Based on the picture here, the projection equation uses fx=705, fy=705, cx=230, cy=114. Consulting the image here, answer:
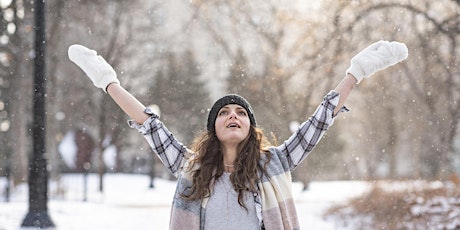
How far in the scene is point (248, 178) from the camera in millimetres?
2348

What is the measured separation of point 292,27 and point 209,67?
8.71 feet

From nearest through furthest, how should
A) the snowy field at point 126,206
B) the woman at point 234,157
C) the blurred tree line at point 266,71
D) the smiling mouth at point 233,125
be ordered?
the woman at point 234,157 → the smiling mouth at point 233,125 → the snowy field at point 126,206 → the blurred tree line at point 266,71

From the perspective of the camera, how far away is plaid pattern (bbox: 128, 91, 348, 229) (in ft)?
7.63

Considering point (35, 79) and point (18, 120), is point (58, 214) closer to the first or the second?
point (35, 79)

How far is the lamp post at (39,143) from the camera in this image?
7.52 meters

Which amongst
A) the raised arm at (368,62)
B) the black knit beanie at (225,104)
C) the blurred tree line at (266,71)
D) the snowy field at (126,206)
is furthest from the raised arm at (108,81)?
the blurred tree line at (266,71)

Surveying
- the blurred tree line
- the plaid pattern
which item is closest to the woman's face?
the plaid pattern

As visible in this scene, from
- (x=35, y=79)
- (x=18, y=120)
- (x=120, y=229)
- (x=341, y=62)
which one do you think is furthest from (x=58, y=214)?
(x=18, y=120)

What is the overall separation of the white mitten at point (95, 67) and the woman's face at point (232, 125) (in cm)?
42

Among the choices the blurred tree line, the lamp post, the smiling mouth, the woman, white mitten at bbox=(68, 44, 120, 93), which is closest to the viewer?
the woman

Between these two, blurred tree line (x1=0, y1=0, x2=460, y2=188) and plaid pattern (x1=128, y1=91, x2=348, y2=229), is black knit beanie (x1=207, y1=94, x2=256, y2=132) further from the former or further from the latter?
blurred tree line (x1=0, y1=0, x2=460, y2=188)

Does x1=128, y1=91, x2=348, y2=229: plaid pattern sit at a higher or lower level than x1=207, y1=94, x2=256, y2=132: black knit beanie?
lower

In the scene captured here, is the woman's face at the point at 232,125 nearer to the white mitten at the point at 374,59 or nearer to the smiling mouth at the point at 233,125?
the smiling mouth at the point at 233,125

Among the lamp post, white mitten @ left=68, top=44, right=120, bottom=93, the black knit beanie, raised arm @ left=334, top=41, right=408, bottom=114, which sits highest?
the lamp post
